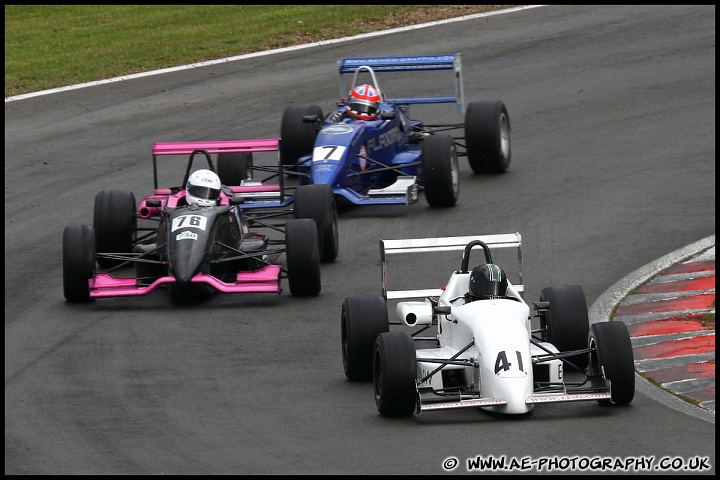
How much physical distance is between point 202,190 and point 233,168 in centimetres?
430

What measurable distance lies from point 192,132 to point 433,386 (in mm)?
13444

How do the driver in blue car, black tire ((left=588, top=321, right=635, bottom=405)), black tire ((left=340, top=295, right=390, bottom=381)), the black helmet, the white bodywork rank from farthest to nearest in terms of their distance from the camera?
the driver in blue car, black tire ((left=340, top=295, right=390, bottom=381)), the black helmet, black tire ((left=588, top=321, right=635, bottom=405)), the white bodywork

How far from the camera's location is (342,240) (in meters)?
18.2

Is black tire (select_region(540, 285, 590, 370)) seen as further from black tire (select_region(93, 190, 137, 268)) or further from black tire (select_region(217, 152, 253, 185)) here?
black tire (select_region(217, 152, 253, 185))

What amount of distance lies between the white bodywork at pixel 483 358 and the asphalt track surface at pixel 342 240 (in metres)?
0.20

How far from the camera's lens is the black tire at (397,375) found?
11.0 meters

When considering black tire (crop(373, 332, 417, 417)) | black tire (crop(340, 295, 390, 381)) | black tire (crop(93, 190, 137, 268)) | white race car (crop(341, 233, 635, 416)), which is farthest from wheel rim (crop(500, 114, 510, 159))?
black tire (crop(373, 332, 417, 417))

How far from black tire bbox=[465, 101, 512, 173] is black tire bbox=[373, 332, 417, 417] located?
32.0ft

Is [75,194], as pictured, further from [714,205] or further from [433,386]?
[433,386]

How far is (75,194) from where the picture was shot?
21062 millimetres

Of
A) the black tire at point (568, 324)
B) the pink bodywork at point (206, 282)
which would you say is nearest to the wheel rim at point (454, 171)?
the pink bodywork at point (206, 282)

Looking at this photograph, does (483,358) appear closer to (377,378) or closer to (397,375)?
(397,375)

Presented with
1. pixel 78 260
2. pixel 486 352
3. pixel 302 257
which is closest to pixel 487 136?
pixel 302 257

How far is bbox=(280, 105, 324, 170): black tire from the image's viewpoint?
21359mm
